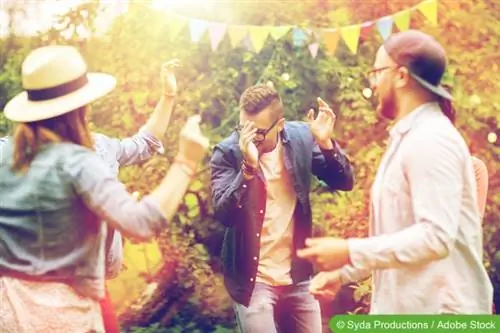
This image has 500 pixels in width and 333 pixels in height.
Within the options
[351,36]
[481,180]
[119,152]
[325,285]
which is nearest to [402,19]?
[351,36]

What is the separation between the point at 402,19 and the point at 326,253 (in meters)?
1.07

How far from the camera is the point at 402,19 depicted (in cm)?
358

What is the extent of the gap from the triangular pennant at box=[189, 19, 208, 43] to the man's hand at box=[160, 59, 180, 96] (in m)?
0.13

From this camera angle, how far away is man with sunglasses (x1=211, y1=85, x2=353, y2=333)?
11.3ft

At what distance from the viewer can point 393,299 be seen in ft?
11.0

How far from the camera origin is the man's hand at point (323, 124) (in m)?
3.47

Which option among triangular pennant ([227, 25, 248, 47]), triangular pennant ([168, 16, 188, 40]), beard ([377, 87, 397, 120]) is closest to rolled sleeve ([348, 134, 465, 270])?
beard ([377, 87, 397, 120])

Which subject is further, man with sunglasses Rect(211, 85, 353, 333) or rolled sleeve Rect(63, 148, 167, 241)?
man with sunglasses Rect(211, 85, 353, 333)

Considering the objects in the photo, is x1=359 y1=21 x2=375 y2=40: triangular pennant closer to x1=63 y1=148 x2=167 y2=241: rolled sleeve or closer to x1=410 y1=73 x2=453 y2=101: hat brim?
x1=410 y1=73 x2=453 y2=101: hat brim

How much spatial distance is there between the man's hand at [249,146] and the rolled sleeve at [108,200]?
1.82 feet

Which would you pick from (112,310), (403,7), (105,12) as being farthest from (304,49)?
(112,310)

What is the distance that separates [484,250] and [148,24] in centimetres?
172

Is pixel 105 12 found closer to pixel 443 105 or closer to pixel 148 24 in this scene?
pixel 148 24

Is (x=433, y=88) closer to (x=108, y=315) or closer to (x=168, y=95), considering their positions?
(x=168, y=95)
